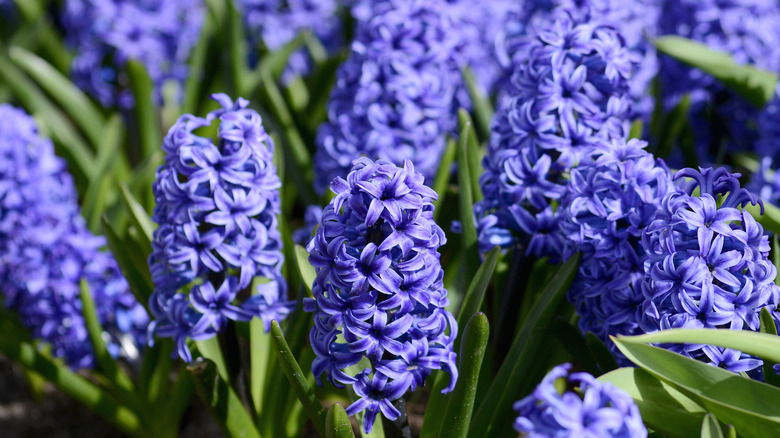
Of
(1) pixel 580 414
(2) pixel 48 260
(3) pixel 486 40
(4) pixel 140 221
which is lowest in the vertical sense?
(2) pixel 48 260

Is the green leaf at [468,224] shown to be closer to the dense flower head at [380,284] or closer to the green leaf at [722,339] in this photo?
the dense flower head at [380,284]

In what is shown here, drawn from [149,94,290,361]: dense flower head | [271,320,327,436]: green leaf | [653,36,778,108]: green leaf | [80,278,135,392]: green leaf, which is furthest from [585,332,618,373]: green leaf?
[80,278,135,392]: green leaf

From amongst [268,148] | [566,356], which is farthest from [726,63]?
[268,148]

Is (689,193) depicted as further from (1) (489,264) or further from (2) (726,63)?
(2) (726,63)

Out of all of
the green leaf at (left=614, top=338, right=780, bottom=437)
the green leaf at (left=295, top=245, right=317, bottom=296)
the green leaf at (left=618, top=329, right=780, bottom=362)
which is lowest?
the green leaf at (left=614, top=338, right=780, bottom=437)

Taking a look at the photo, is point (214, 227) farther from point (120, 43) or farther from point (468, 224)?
point (120, 43)

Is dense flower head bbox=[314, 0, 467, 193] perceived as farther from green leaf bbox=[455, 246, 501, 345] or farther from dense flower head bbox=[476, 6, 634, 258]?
green leaf bbox=[455, 246, 501, 345]

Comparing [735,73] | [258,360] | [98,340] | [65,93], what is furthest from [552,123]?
[65,93]
